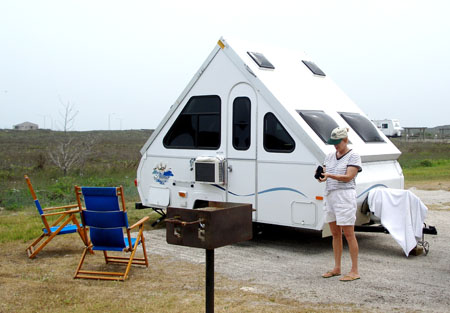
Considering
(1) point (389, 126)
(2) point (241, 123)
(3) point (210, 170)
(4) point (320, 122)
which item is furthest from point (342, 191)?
(1) point (389, 126)

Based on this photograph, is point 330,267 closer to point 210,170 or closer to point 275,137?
point 275,137

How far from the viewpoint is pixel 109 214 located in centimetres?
643

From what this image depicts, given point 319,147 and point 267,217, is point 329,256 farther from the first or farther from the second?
point 319,147

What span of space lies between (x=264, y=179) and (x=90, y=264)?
2.61 meters

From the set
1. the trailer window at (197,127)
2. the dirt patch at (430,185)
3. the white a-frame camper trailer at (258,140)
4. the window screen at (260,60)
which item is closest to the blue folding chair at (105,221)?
the white a-frame camper trailer at (258,140)

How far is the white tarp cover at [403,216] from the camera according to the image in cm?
722

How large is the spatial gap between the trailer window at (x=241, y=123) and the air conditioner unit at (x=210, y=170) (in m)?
0.36

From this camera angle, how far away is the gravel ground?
548cm

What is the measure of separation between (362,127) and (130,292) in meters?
4.54

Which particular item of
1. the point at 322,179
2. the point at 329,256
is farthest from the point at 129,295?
the point at 329,256

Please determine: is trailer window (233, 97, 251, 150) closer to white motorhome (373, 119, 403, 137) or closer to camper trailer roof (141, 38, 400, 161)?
camper trailer roof (141, 38, 400, 161)

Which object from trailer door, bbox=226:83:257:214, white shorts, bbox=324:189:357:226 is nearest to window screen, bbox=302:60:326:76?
trailer door, bbox=226:83:257:214

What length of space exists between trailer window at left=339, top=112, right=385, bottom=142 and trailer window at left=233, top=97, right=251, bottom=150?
1.55m

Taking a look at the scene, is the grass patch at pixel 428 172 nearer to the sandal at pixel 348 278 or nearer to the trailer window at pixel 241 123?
the trailer window at pixel 241 123
